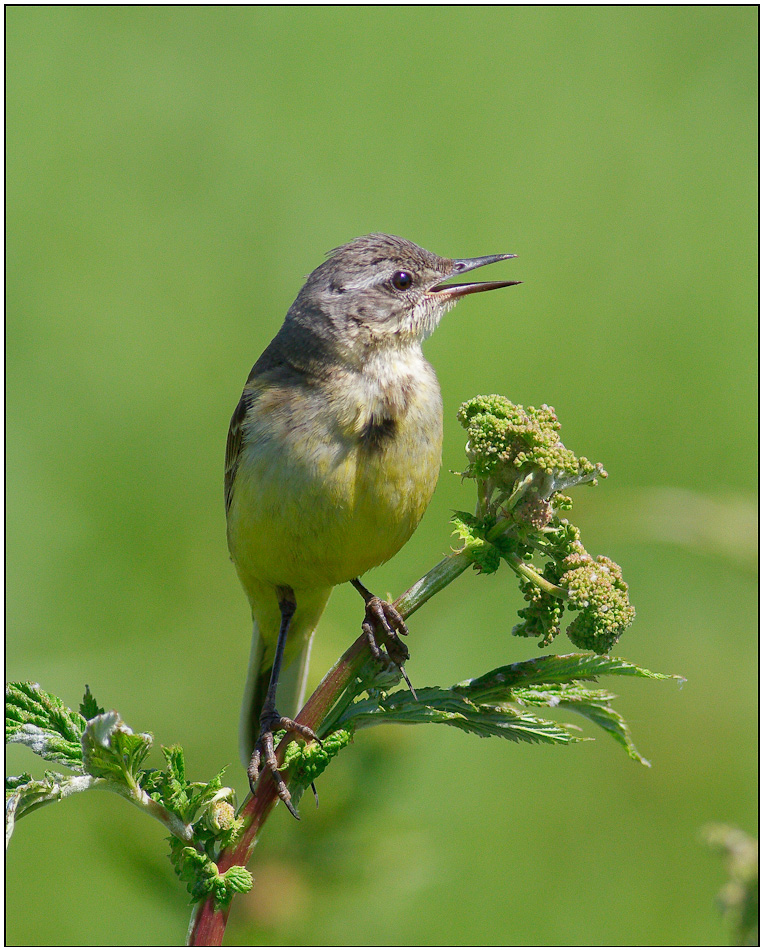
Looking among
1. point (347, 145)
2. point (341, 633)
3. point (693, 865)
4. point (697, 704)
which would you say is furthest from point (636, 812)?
point (347, 145)

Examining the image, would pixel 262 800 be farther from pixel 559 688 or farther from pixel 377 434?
pixel 377 434

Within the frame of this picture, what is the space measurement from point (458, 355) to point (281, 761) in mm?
4241

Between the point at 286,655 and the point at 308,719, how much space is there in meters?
2.05

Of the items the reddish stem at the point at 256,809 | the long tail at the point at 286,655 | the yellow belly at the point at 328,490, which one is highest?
the yellow belly at the point at 328,490

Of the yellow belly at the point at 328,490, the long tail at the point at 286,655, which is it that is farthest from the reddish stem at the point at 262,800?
the long tail at the point at 286,655

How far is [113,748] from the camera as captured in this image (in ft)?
6.26

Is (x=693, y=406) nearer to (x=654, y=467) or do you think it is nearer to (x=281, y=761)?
(x=654, y=467)

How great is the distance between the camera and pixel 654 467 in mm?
5531

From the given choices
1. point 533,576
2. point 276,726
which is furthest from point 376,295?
point 533,576

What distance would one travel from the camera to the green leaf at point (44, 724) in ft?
6.90

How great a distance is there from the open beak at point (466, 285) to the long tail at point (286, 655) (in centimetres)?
147

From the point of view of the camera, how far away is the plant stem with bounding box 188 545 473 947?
1.96 metres

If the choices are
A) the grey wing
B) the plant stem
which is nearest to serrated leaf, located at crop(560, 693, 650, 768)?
the plant stem

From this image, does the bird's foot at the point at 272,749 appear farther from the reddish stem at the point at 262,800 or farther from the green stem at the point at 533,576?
the green stem at the point at 533,576
